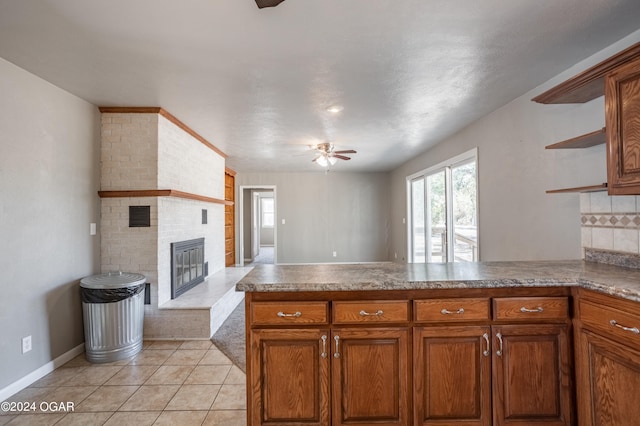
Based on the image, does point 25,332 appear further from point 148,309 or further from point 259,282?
point 259,282

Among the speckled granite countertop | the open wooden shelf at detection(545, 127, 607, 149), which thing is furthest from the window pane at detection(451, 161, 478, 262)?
the speckled granite countertop

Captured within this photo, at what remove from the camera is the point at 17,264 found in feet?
7.71

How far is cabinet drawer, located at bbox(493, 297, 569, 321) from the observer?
167 cm

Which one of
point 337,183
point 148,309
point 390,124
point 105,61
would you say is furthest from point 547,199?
point 337,183

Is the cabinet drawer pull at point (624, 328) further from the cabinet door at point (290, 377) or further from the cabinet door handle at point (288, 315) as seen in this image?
the cabinet door handle at point (288, 315)

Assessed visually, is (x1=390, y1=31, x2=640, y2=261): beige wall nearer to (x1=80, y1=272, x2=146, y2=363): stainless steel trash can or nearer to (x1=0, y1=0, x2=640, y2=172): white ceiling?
(x1=0, y1=0, x2=640, y2=172): white ceiling

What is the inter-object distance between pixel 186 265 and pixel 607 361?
407cm

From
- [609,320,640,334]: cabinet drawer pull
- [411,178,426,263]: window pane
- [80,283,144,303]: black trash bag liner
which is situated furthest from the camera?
[411,178,426,263]: window pane

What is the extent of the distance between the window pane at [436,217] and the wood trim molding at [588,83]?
8.61ft

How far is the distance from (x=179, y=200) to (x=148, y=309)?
1333 millimetres

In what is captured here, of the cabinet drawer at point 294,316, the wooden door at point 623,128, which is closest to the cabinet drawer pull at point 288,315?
the cabinet drawer at point 294,316

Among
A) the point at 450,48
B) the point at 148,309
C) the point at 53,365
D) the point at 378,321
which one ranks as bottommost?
the point at 53,365

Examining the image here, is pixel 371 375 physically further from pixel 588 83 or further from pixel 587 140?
pixel 588 83

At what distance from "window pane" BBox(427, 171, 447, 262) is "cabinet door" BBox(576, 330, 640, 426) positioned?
320 cm
